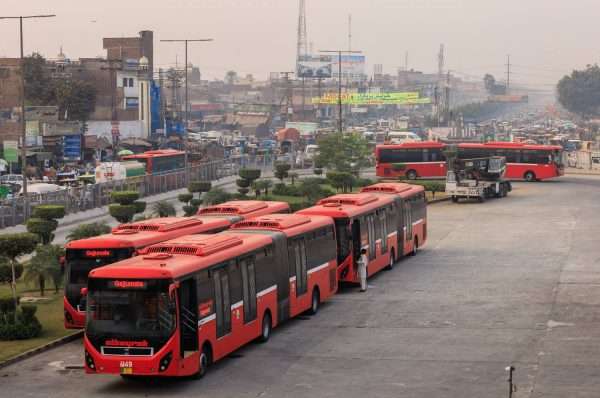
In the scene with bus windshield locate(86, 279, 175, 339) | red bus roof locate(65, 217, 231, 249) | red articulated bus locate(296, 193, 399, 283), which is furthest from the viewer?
red articulated bus locate(296, 193, 399, 283)

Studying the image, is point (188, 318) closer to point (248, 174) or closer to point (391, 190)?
point (391, 190)

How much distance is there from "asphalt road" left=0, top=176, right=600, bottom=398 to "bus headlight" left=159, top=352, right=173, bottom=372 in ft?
1.71

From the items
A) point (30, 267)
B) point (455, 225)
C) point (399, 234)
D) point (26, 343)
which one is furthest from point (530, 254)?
point (26, 343)

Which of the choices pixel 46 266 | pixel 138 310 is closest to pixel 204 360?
pixel 138 310

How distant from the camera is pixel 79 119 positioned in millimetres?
115312

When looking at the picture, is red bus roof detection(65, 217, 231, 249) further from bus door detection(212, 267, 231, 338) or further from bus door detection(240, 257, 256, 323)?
bus door detection(212, 267, 231, 338)

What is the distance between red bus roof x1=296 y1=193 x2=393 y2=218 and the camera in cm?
3619

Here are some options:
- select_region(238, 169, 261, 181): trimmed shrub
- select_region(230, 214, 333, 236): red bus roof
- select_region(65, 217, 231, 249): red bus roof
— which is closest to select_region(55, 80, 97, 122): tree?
select_region(238, 169, 261, 181): trimmed shrub

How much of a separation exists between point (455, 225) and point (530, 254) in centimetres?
1203

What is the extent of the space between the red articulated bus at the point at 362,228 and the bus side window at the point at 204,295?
36.2 feet

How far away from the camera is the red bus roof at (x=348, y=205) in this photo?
36188mm

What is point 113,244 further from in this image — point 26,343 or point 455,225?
point 455,225

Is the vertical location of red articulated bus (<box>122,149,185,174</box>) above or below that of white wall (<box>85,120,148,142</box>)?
below

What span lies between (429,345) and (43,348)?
881 cm
